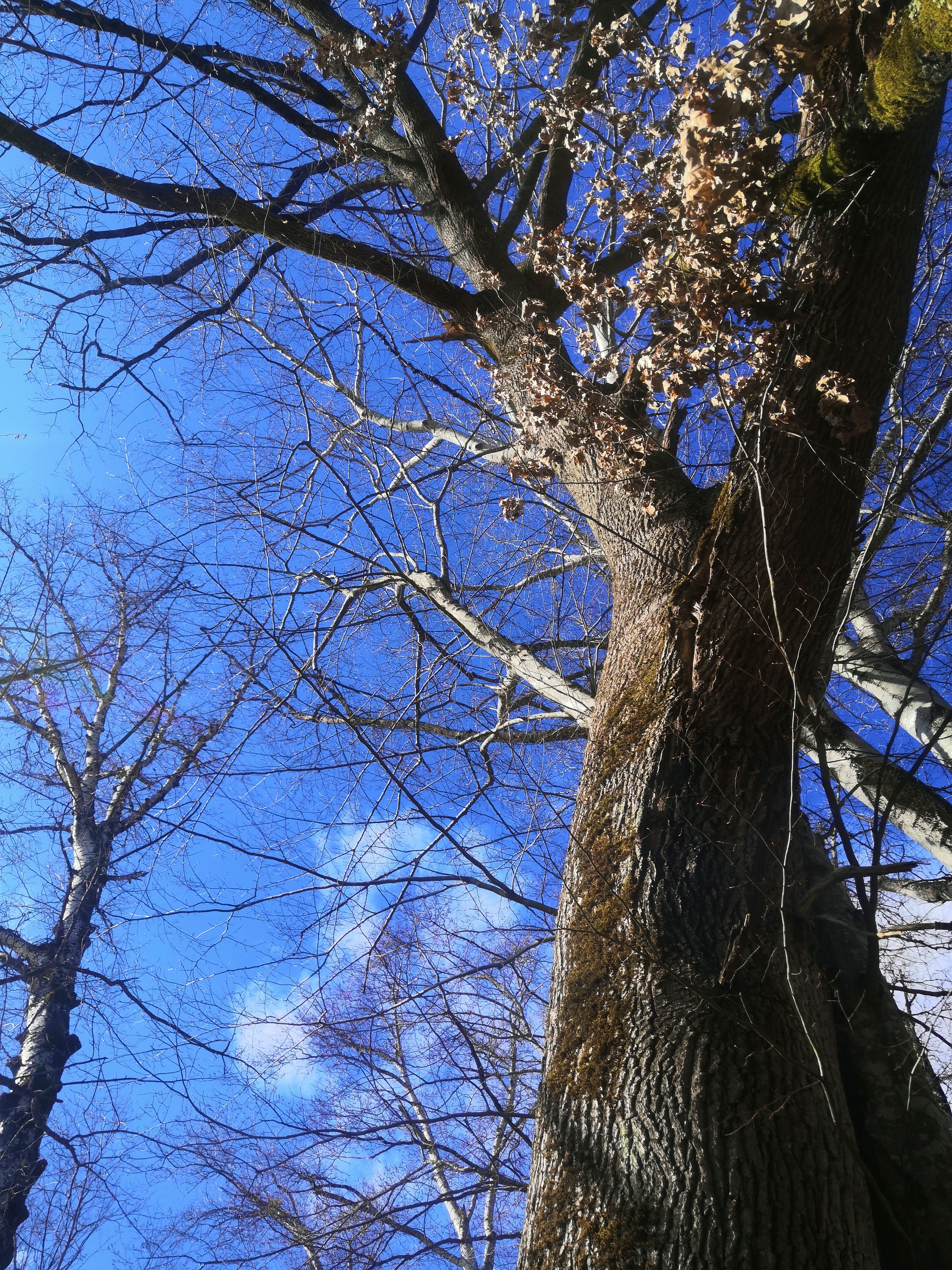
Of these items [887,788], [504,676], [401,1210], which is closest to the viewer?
Answer: [401,1210]

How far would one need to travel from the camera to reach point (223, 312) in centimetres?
393

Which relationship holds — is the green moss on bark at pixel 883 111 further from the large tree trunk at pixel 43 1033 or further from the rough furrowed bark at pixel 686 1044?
the large tree trunk at pixel 43 1033

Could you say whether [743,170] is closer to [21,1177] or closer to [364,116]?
[364,116]

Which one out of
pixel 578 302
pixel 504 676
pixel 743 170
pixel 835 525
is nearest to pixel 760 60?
pixel 743 170

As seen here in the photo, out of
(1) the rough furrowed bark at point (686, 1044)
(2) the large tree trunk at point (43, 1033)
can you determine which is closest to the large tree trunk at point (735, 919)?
(1) the rough furrowed bark at point (686, 1044)

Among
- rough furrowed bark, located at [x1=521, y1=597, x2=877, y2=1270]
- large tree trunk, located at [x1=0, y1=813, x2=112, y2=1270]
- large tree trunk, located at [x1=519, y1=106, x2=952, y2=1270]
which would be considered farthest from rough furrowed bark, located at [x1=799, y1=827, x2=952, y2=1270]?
large tree trunk, located at [x1=0, y1=813, x2=112, y2=1270]

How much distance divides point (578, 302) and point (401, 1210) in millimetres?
4118

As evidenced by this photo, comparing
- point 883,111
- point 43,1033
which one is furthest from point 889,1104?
point 43,1033

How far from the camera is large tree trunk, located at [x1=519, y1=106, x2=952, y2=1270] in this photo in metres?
1.68

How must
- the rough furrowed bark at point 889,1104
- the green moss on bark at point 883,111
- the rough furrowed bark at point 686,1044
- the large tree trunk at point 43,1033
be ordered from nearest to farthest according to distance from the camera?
the rough furrowed bark at point 686,1044 → the rough furrowed bark at point 889,1104 → the green moss on bark at point 883,111 → the large tree trunk at point 43,1033

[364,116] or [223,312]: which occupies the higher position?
[364,116]

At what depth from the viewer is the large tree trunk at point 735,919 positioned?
168cm

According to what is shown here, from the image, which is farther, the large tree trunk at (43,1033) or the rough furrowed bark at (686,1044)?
the large tree trunk at (43,1033)

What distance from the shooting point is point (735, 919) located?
2105 mm
